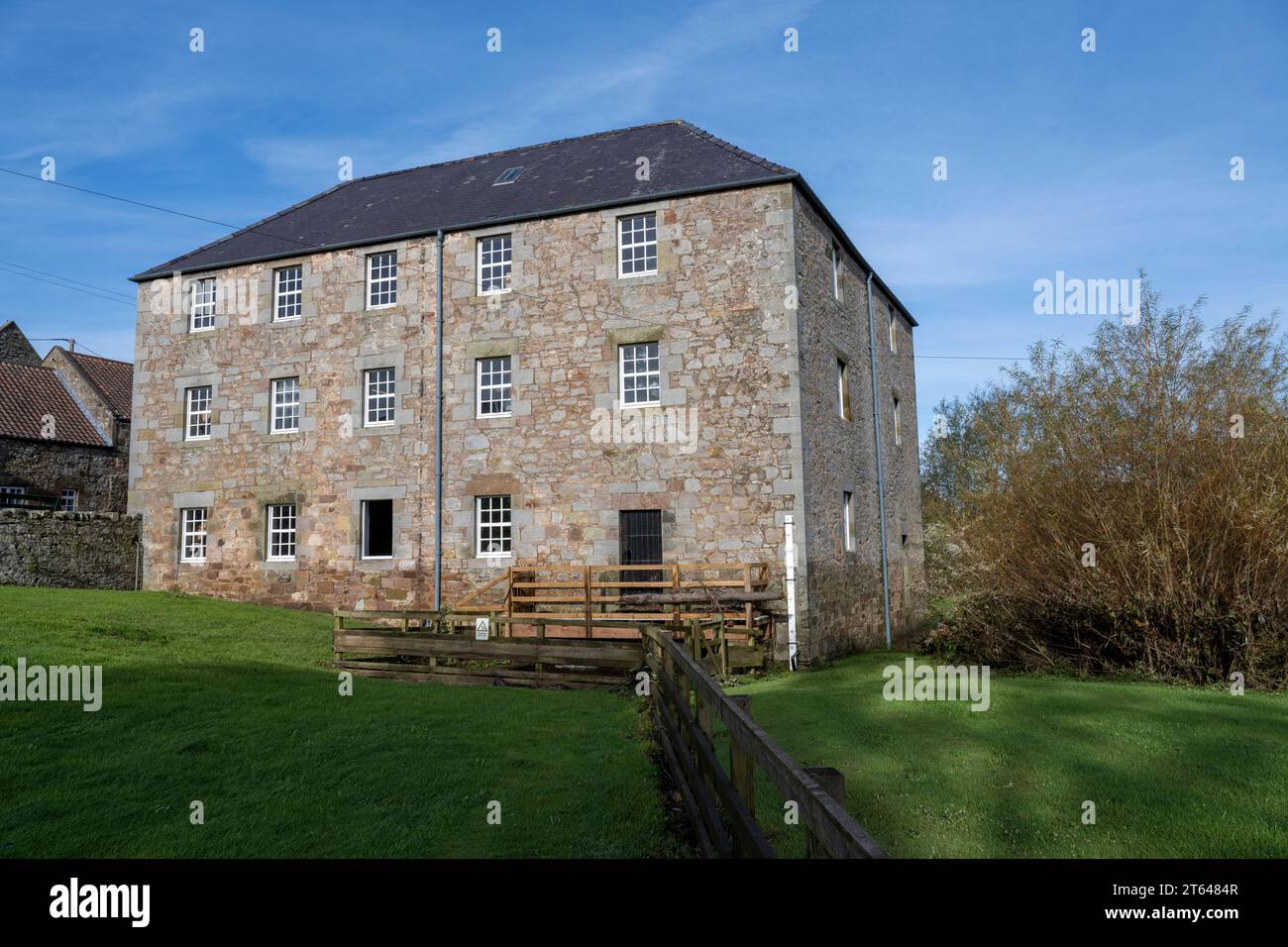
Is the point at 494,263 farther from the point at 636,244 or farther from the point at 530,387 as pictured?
the point at 636,244

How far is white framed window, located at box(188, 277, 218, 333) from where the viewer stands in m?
22.3

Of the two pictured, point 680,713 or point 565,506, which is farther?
point 565,506

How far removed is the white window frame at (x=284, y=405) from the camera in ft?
69.0

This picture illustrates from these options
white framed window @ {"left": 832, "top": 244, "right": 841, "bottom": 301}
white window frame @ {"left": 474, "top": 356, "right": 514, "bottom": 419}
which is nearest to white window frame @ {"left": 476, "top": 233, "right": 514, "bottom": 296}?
white window frame @ {"left": 474, "top": 356, "right": 514, "bottom": 419}

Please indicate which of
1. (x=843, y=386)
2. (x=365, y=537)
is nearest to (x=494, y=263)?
(x=365, y=537)

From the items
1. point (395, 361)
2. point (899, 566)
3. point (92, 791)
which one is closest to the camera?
point (92, 791)

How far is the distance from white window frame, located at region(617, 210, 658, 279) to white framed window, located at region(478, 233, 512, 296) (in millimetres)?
2607

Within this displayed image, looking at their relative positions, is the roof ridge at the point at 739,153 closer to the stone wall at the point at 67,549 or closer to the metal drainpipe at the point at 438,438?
the metal drainpipe at the point at 438,438

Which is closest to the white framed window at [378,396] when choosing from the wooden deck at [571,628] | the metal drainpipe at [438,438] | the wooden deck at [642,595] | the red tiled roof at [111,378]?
the metal drainpipe at [438,438]

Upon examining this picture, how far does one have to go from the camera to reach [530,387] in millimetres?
18609
